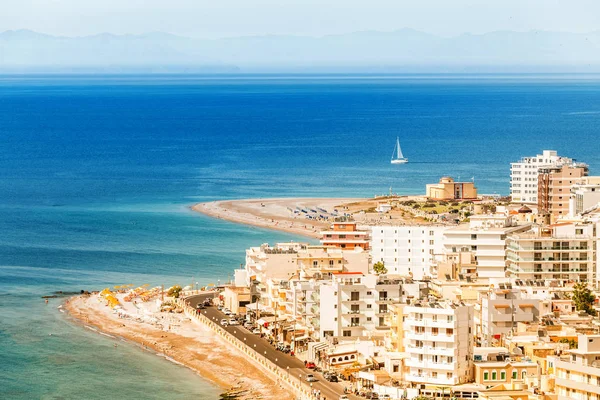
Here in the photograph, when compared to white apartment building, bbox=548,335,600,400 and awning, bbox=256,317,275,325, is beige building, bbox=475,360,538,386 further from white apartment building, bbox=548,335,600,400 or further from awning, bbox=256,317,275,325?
awning, bbox=256,317,275,325

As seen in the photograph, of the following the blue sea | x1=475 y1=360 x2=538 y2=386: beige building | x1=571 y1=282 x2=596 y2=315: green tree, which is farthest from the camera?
the blue sea

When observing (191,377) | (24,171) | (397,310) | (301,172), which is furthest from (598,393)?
(24,171)

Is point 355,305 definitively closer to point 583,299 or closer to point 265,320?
point 265,320

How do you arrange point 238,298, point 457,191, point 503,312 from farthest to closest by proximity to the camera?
point 457,191 → point 238,298 → point 503,312

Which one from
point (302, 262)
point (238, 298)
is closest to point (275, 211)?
point (238, 298)

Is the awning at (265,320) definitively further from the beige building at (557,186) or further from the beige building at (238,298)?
the beige building at (557,186)

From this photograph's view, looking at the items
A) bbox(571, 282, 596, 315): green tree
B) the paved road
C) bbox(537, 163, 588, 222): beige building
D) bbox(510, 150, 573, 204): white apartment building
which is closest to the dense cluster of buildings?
bbox(571, 282, 596, 315): green tree

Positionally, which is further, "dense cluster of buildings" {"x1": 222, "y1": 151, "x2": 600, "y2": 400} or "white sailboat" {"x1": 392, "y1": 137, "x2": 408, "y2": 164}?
"white sailboat" {"x1": 392, "y1": 137, "x2": 408, "y2": 164}

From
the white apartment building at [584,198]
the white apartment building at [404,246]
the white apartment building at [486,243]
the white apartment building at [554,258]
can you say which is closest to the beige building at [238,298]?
the white apartment building at [404,246]
